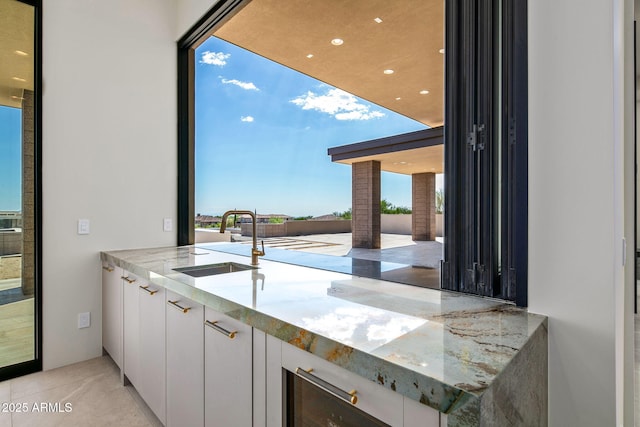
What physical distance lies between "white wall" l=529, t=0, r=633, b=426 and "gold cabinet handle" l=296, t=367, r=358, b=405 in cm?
58

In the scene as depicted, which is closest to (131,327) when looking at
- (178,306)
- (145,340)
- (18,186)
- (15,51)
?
(145,340)

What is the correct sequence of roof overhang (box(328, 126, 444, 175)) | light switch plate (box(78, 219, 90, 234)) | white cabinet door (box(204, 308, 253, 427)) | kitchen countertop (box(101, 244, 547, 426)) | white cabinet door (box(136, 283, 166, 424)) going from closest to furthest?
kitchen countertop (box(101, 244, 547, 426)), white cabinet door (box(204, 308, 253, 427)), white cabinet door (box(136, 283, 166, 424)), light switch plate (box(78, 219, 90, 234)), roof overhang (box(328, 126, 444, 175))

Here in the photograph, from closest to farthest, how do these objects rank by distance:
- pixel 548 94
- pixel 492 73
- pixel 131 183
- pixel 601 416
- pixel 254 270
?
1. pixel 601 416
2. pixel 548 94
3. pixel 492 73
4. pixel 254 270
5. pixel 131 183

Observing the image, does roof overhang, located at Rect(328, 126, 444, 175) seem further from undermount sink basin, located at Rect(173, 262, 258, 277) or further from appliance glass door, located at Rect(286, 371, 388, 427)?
appliance glass door, located at Rect(286, 371, 388, 427)

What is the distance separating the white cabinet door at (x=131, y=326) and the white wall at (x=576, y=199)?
1.85 metres

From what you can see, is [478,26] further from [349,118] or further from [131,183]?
[349,118]

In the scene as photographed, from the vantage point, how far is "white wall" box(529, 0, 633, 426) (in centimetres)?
88

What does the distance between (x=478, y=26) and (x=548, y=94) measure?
1.33ft

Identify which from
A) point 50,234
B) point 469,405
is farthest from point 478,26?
point 50,234

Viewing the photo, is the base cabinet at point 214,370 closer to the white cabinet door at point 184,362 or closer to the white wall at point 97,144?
the white cabinet door at point 184,362

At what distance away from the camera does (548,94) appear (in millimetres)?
978

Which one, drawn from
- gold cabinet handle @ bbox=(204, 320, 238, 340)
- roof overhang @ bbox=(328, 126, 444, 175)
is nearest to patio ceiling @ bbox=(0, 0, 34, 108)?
gold cabinet handle @ bbox=(204, 320, 238, 340)

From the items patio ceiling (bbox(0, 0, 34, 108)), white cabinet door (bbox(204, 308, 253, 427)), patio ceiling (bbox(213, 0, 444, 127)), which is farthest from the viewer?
patio ceiling (bbox(213, 0, 444, 127))

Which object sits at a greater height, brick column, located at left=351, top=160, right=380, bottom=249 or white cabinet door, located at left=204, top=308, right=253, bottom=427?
brick column, located at left=351, top=160, right=380, bottom=249
